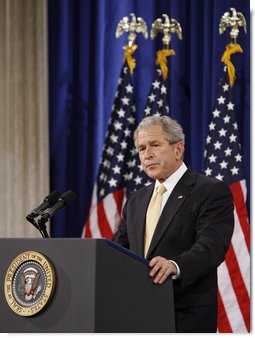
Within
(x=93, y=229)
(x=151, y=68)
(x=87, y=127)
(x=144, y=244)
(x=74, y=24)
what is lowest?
(x=93, y=229)

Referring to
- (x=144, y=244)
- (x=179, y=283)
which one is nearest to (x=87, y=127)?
(x=144, y=244)

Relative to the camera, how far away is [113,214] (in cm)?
614

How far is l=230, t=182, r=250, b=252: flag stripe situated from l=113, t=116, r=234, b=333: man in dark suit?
2524mm

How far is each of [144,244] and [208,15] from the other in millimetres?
3610

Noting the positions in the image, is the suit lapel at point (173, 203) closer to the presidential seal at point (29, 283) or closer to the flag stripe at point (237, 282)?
the presidential seal at point (29, 283)

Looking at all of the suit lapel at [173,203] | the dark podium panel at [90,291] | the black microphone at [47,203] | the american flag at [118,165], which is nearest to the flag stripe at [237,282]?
the american flag at [118,165]

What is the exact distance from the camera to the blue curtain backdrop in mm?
6152

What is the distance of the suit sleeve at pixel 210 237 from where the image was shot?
270 cm

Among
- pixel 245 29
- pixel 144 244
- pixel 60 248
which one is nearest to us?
pixel 60 248

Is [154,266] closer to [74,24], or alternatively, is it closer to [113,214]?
[113,214]

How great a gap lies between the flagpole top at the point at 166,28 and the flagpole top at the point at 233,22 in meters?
0.40

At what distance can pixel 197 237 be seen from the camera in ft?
9.50

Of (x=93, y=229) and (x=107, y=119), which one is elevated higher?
(x=107, y=119)

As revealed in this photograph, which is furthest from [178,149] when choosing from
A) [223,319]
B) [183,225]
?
[223,319]
